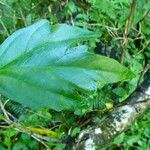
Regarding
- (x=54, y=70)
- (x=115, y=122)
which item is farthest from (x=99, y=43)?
(x=54, y=70)

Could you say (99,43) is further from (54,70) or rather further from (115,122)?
(54,70)

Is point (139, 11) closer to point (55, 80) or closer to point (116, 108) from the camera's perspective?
point (116, 108)

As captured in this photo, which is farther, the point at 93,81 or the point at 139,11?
the point at 139,11

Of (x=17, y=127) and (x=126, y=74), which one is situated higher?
(x=126, y=74)

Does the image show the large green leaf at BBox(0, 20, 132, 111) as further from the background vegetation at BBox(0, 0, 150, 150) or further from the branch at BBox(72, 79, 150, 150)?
the background vegetation at BBox(0, 0, 150, 150)

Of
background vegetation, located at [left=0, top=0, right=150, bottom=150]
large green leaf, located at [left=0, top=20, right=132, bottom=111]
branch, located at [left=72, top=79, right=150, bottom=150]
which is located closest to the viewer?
large green leaf, located at [left=0, top=20, right=132, bottom=111]

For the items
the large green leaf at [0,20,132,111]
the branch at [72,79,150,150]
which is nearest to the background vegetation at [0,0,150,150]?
the branch at [72,79,150,150]

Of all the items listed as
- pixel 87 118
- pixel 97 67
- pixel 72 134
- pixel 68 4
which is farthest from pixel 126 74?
pixel 68 4
